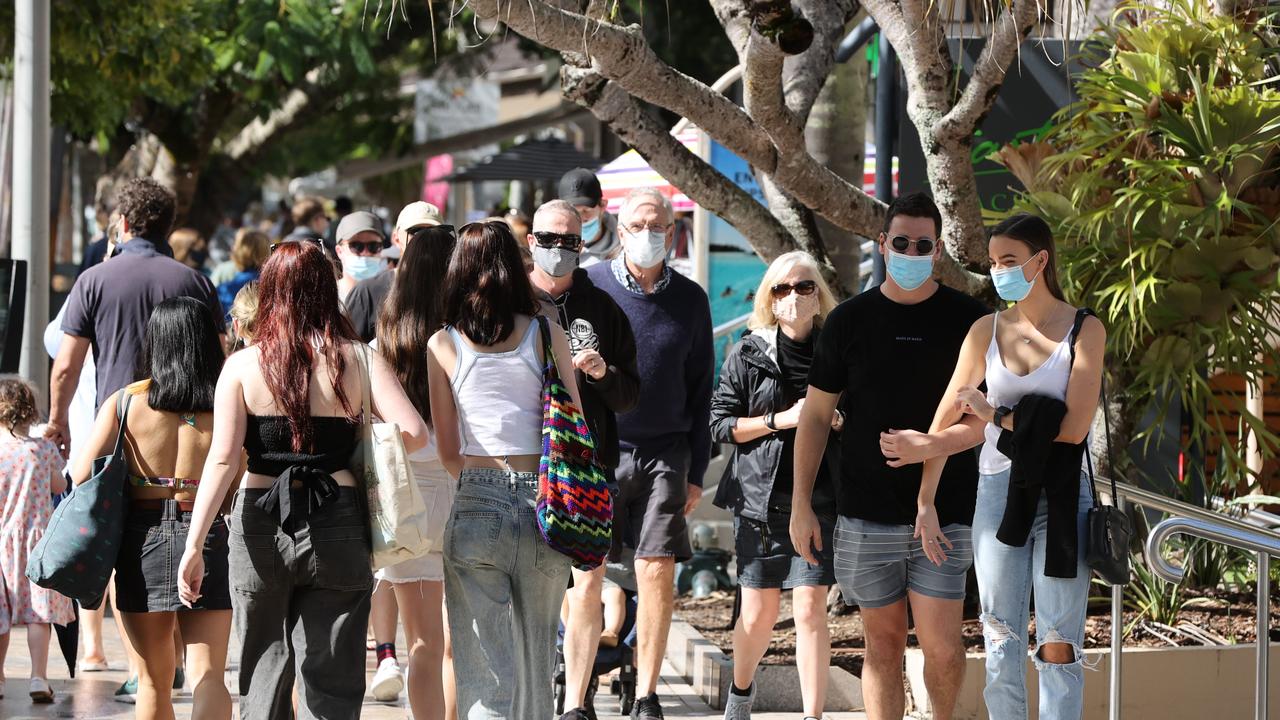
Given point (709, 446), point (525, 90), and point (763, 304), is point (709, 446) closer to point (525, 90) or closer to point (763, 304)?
point (763, 304)

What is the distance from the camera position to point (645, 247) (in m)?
6.48

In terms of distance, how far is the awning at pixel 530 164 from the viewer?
20.8m

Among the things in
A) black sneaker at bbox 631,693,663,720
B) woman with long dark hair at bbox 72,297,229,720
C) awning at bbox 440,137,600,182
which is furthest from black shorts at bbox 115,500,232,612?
awning at bbox 440,137,600,182

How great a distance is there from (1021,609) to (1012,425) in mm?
608

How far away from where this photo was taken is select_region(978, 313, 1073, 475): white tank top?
197 inches

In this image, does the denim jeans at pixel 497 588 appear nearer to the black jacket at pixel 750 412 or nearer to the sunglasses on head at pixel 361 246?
the black jacket at pixel 750 412

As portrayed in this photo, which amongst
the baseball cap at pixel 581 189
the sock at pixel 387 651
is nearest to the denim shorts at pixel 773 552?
the sock at pixel 387 651

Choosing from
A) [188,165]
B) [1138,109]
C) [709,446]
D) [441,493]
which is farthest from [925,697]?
[188,165]

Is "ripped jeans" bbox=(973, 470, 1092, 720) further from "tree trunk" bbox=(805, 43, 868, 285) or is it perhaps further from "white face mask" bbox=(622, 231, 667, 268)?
"tree trunk" bbox=(805, 43, 868, 285)

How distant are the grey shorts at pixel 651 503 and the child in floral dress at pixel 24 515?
2.27 m

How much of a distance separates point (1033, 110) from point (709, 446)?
2.84 m

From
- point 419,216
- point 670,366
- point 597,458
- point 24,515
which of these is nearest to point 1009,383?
point 597,458

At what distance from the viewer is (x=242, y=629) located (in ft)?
15.6

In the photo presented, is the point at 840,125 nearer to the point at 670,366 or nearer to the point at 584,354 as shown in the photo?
the point at 670,366
